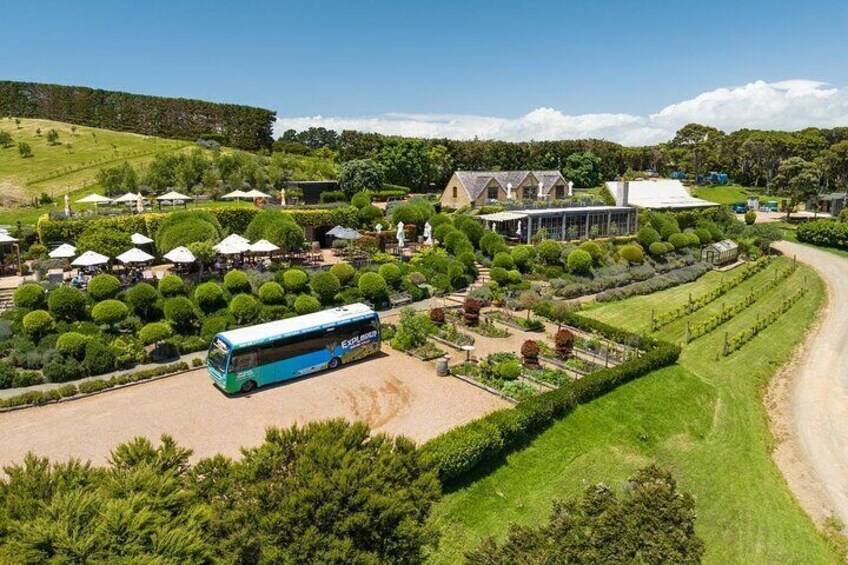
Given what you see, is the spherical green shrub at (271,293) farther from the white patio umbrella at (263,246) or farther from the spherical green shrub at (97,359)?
the spherical green shrub at (97,359)

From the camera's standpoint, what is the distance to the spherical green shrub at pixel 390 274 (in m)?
30.9

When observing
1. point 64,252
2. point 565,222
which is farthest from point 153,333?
point 565,222

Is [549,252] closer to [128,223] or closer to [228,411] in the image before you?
[228,411]

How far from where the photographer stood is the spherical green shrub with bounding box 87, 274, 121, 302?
925 inches

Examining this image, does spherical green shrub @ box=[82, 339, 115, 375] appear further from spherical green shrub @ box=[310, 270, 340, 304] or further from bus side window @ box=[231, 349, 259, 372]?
spherical green shrub @ box=[310, 270, 340, 304]

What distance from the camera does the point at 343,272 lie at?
29.7 meters

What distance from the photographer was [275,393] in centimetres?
1970

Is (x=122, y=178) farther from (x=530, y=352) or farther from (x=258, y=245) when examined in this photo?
(x=530, y=352)

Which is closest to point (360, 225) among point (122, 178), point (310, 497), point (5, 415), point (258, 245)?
point (258, 245)

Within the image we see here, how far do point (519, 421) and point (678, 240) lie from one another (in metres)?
35.8

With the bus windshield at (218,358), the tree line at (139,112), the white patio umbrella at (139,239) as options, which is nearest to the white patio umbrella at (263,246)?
the white patio umbrella at (139,239)

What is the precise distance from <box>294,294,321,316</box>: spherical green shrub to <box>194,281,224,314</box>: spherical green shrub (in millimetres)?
3534

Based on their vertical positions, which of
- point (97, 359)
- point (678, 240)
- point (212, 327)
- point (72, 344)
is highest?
point (678, 240)

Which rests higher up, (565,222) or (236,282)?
(565,222)
